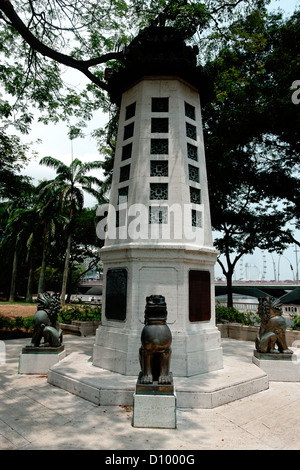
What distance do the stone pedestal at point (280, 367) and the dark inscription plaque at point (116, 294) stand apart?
3.62 meters

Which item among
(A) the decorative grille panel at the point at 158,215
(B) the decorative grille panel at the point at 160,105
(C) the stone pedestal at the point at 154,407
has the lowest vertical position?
(C) the stone pedestal at the point at 154,407

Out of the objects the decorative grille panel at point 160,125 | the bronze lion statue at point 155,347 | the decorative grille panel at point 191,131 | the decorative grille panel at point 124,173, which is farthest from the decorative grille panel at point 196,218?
the bronze lion statue at point 155,347

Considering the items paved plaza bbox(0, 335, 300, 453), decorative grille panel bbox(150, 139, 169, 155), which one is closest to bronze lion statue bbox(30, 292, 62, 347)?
paved plaza bbox(0, 335, 300, 453)

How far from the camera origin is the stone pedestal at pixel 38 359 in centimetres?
747

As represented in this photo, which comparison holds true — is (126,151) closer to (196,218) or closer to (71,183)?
(196,218)

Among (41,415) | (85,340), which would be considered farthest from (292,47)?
(41,415)

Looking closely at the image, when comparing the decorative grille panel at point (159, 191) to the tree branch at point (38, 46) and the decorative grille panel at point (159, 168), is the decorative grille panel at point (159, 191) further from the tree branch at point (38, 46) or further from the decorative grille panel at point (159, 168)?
the tree branch at point (38, 46)

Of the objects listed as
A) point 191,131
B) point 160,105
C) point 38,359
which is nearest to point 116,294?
point 38,359

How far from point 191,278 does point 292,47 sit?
13715 millimetres

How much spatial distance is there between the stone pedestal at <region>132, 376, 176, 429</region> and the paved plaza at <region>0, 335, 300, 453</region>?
113mm

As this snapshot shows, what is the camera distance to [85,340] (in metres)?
12.3

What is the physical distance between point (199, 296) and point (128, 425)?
134 inches

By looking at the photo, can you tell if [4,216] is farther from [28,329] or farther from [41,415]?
[41,415]

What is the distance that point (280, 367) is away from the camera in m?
7.33
